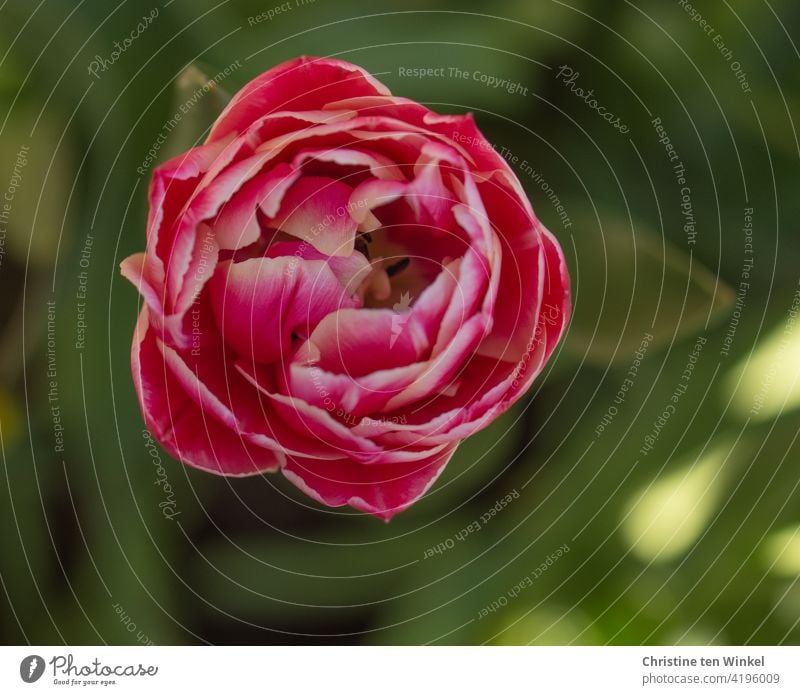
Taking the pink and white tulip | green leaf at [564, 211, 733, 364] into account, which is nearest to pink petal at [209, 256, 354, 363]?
the pink and white tulip

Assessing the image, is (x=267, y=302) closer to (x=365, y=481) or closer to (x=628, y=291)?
(x=365, y=481)

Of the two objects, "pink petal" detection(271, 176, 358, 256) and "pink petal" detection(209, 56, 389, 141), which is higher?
"pink petal" detection(209, 56, 389, 141)

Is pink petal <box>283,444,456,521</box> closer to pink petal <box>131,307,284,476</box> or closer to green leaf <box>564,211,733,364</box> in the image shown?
pink petal <box>131,307,284,476</box>

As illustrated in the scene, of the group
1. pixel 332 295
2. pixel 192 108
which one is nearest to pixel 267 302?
pixel 332 295

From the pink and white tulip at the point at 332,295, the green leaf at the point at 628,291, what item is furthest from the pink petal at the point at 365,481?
the green leaf at the point at 628,291

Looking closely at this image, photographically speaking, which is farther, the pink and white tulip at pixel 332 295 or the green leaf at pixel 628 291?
the green leaf at pixel 628 291

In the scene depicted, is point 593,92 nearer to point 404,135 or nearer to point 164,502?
point 404,135

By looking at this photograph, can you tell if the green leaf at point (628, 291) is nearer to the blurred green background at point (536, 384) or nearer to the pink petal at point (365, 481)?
the blurred green background at point (536, 384)
